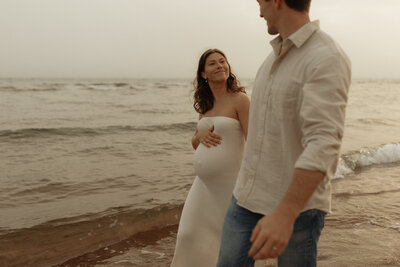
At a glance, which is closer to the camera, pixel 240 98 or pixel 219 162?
pixel 219 162

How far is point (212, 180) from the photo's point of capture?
3186 millimetres

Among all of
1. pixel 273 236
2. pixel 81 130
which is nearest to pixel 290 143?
pixel 273 236

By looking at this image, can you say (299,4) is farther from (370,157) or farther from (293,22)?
(370,157)

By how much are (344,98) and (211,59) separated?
2.32 m

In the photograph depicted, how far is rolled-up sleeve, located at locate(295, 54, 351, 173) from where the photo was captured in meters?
1.26

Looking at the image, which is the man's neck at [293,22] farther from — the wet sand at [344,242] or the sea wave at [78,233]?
the sea wave at [78,233]

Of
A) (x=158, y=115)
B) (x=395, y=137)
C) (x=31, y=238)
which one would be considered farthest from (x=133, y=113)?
(x=31, y=238)

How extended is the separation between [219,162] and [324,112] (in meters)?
1.91

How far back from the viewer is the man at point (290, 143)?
1271 mm

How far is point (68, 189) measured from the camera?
675 cm

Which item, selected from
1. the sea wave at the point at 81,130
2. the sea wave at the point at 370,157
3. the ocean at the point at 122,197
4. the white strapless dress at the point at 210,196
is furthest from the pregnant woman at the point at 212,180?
the sea wave at the point at 81,130

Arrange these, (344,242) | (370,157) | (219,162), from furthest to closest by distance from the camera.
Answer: (370,157)
(344,242)
(219,162)

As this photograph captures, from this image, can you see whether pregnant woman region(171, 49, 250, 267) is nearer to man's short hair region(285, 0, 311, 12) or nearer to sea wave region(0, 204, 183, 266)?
man's short hair region(285, 0, 311, 12)

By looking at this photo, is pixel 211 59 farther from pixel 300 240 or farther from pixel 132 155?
pixel 132 155
